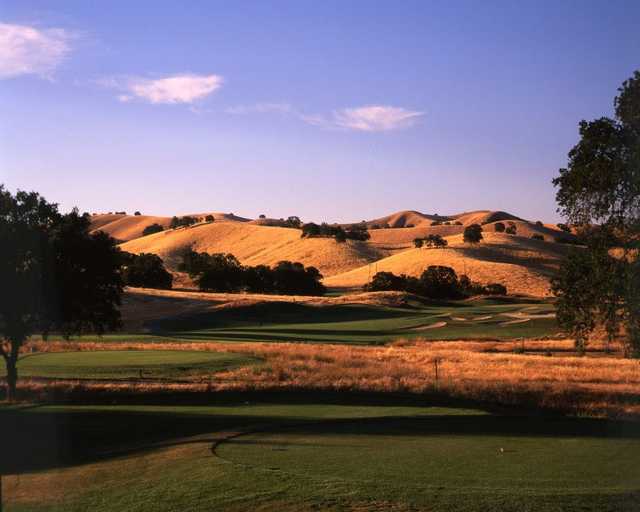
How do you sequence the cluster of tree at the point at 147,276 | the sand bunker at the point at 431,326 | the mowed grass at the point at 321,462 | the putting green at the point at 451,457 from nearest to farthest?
1. the mowed grass at the point at 321,462
2. the putting green at the point at 451,457
3. the sand bunker at the point at 431,326
4. the cluster of tree at the point at 147,276

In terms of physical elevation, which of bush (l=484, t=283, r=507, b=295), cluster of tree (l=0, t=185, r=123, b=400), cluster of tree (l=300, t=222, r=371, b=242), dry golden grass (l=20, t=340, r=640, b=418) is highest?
cluster of tree (l=300, t=222, r=371, b=242)

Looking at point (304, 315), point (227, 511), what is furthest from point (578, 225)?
point (304, 315)

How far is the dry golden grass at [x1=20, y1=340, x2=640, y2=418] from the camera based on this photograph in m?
25.3

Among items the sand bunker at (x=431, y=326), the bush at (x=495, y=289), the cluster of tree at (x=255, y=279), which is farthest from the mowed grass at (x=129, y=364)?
the bush at (x=495, y=289)

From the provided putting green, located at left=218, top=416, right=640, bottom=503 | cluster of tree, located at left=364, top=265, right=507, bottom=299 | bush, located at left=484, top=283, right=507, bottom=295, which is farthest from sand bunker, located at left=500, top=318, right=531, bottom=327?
putting green, located at left=218, top=416, right=640, bottom=503

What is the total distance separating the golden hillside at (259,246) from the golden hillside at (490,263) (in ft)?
32.3

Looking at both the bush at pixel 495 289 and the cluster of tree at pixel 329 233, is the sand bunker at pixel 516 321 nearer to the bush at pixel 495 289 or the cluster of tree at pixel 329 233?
the bush at pixel 495 289

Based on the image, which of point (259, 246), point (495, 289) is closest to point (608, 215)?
point (495, 289)

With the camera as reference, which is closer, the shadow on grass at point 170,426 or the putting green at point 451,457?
the putting green at point 451,457

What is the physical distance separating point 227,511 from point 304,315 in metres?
65.0

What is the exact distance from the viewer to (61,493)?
12.4 meters

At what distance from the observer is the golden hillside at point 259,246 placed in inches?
5615

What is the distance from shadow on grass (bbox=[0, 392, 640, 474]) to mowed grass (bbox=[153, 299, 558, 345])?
A: 32375 millimetres

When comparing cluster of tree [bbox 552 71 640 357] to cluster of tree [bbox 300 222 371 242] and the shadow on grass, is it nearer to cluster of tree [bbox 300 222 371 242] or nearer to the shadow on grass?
the shadow on grass
